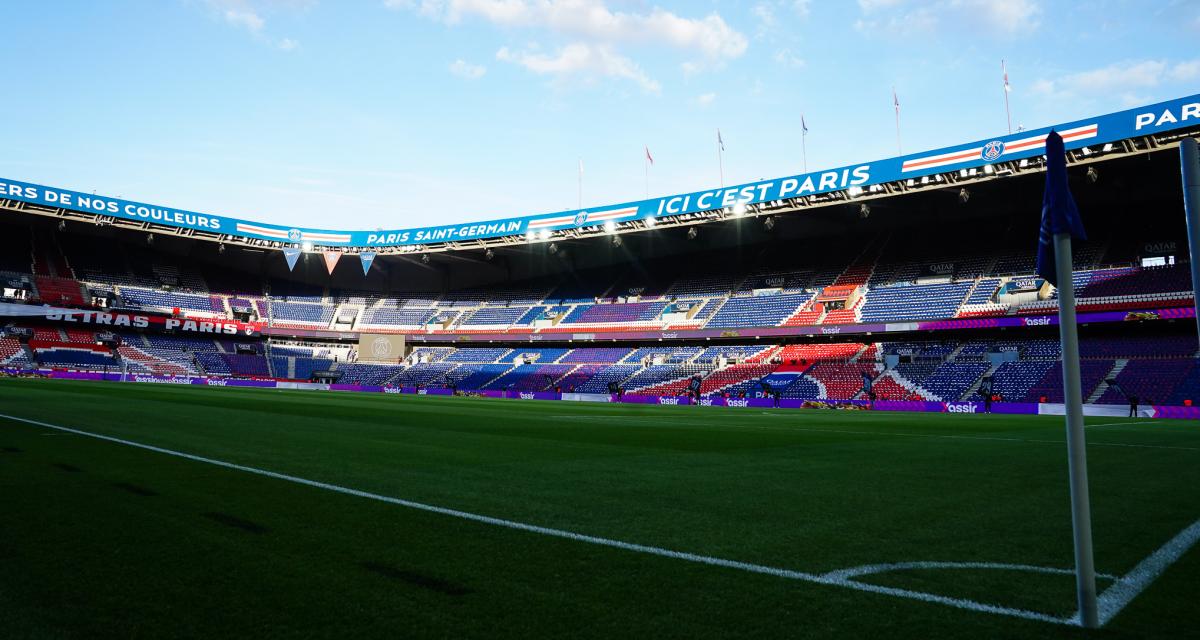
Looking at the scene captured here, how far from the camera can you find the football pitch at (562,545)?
3266 millimetres

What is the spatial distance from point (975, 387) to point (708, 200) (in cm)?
1813

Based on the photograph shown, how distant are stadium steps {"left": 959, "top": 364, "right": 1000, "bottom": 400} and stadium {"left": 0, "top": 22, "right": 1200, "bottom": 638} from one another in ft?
0.65

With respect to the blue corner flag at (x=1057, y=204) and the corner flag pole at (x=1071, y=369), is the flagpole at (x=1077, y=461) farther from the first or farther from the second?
the blue corner flag at (x=1057, y=204)

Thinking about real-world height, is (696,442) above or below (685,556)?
below

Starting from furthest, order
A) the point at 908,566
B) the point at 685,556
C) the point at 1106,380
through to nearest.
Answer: the point at 1106,380 → the point at 685,556 → the point at 908,566

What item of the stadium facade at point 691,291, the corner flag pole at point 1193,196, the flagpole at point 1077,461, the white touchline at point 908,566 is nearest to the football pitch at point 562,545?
the white touchline at point 908,566

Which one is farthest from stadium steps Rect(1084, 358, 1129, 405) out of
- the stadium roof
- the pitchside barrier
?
the stadium roof

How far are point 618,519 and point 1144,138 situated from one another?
36293 mm

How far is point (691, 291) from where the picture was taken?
54.5 metres

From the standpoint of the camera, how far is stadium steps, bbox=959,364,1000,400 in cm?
3575

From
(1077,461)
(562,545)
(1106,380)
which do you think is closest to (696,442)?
(562,545)

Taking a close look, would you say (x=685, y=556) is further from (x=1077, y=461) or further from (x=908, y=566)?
(x=1077, y=461)

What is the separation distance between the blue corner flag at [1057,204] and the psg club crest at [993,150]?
116ft

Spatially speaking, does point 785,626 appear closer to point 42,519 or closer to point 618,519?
point 618,519
